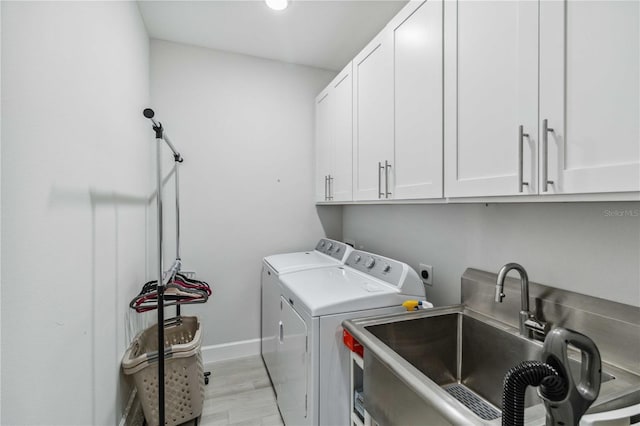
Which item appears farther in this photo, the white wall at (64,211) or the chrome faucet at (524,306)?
the chrome faucet at (524,306)

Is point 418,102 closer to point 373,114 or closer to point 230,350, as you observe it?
point 373,114

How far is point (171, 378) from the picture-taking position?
5.48 ft

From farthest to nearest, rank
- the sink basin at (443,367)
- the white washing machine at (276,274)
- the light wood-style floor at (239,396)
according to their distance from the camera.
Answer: the white washing machine at (276,274)
the light wood-style floor at (239,396)
the sink basin at (443,367)

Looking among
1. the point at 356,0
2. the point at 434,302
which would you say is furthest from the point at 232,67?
the point at 434,302

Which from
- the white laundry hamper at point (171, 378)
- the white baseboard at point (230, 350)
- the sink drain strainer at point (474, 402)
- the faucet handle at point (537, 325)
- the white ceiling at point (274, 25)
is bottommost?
the white baseboard at point (230, 350)

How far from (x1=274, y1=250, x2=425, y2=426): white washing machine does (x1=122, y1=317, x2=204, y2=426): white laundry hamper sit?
0.53 m

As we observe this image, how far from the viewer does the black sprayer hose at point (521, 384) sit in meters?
0.51

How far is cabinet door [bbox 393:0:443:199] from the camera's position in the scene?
3.90 feet

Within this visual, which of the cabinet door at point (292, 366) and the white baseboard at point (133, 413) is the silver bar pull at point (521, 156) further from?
the white baseboard at point (133, 413)

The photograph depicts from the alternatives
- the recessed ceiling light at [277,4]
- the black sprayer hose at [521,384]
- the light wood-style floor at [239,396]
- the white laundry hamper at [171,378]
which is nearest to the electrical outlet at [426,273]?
the black sprayer hose at [521,384]

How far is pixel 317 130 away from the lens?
8.54 feet

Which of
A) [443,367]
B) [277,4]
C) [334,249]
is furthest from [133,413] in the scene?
[277,4]

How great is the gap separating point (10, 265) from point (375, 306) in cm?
130

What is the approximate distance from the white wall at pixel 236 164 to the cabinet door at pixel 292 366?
0.93 m
